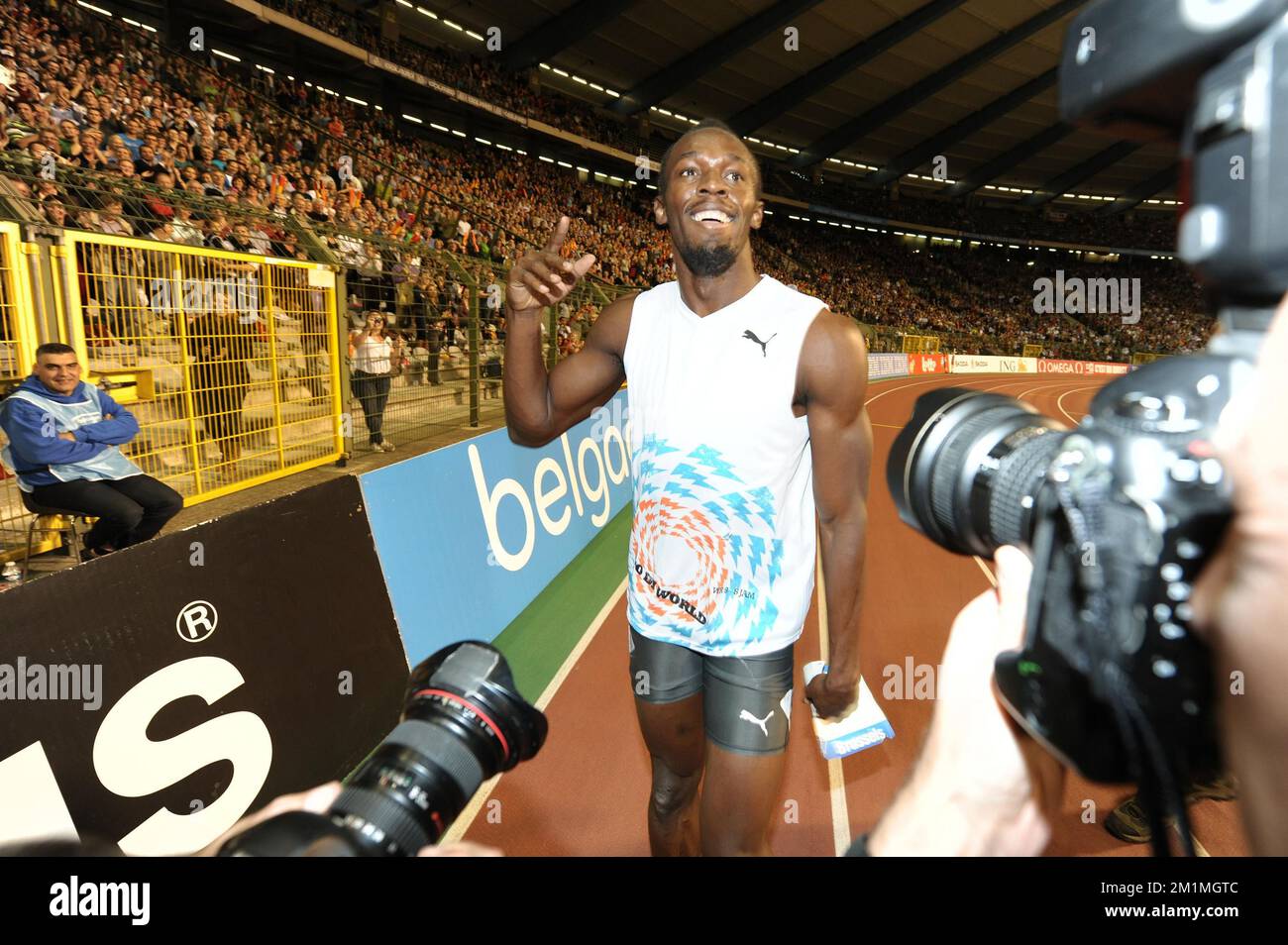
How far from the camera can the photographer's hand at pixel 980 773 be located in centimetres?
85

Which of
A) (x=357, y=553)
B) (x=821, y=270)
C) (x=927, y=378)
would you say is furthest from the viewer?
(x=821, y=270)

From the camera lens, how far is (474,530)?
164 inches

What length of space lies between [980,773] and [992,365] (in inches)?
1411

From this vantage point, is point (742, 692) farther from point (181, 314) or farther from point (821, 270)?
point (821, 270)

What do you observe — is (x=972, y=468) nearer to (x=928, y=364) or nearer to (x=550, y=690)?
(x=550, y=690)

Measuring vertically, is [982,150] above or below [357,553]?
above

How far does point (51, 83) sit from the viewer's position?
7.81 meters

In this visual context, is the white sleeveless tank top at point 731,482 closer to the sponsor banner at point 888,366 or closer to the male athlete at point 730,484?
the male athlete at point 730,484

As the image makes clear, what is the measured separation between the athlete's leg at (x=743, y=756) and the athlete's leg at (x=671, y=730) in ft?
0.33

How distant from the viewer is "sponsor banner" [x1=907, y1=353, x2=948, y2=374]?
29078 mm

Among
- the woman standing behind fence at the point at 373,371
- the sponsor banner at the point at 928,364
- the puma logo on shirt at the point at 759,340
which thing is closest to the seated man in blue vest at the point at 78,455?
the woman standing behind fence at the point at 373,371

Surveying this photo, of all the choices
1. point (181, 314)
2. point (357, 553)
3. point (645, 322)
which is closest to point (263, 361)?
point (181, 314)

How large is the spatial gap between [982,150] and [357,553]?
136 feet

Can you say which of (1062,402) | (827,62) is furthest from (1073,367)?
(827,62)
